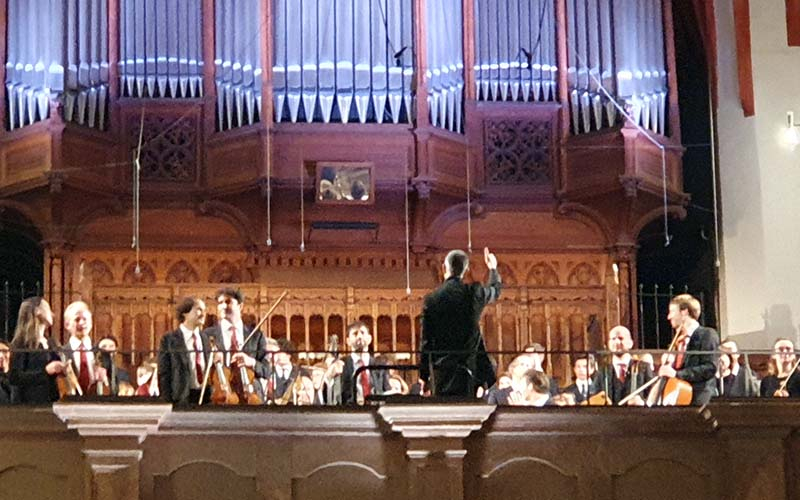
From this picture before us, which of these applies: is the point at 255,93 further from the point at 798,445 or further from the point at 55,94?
the point at 798,445

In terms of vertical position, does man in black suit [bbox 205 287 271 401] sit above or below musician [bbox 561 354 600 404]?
above

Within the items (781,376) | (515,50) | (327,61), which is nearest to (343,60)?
(327,61)

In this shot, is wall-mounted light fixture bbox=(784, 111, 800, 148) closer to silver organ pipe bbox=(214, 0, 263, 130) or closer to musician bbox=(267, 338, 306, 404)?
silver organ pipe bbox=(214, 0, 263, 130)

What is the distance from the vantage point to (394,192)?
17344mm

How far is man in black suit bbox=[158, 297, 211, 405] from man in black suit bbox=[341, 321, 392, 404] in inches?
42.9

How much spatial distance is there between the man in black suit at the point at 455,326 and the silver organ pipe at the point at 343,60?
5657mm

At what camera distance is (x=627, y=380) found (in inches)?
515

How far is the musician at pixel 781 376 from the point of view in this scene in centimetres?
1312

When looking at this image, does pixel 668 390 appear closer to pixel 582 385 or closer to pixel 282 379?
pixel 582 385

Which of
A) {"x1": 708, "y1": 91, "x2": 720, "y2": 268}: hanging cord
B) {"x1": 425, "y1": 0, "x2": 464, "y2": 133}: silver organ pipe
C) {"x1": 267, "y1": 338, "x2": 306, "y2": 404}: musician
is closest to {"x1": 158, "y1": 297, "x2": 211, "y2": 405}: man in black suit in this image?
{"x1": 267, "y1": 338, "x2": 306, "y2": 404}: musician

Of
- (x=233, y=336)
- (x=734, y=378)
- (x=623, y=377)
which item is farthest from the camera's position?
(x=734, y=378)

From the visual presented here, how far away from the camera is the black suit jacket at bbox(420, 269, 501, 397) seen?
1184 cm

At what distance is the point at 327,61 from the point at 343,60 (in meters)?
0.16

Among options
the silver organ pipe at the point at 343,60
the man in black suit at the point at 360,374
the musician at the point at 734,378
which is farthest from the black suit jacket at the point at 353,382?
the silver organ pipe at the point at 343,60
